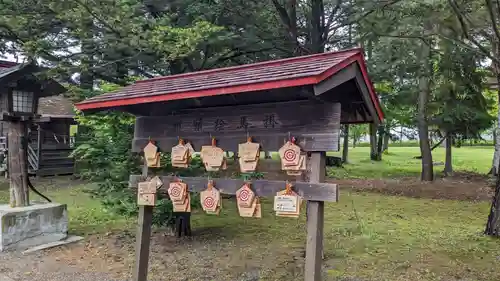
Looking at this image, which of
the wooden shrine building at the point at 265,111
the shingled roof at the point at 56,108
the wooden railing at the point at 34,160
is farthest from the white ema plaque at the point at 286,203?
the wooden railing at the point at 34,160

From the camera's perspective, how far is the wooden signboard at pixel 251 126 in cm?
379

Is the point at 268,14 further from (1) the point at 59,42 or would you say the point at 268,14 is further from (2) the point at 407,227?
(2) the point at 407,227

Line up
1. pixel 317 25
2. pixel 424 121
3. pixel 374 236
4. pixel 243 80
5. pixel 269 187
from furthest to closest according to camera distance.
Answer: pixel 424 121 < pixel 317 25 < pixel 374 236 < pixel 269 187 < pixel 243 80

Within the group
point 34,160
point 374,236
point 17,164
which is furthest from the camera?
point 34,160

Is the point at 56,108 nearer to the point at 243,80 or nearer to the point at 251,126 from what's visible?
the point at 251,126

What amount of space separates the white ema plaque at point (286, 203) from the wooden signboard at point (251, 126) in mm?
466

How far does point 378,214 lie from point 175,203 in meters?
6.39

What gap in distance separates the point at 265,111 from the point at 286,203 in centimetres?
95

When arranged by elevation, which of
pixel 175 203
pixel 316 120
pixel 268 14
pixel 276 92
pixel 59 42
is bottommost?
pixel 175 203

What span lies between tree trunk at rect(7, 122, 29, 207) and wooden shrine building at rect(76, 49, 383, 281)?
303 cm

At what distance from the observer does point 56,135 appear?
714 inches

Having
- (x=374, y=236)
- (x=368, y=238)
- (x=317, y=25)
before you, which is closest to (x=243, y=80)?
(x=368, y=238)

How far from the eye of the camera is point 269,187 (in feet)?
13.1

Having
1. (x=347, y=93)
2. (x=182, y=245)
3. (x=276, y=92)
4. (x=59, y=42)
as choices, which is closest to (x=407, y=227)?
(x=182, y=245)
